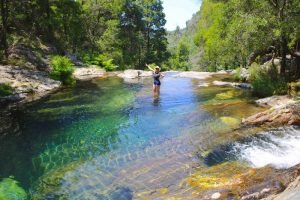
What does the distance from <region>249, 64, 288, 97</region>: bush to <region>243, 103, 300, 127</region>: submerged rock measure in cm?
547

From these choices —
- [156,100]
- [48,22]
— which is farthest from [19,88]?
[48,22]

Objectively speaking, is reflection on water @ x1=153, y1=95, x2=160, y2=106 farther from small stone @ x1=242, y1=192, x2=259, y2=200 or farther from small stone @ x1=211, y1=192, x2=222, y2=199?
small stone @ x1=242, y1=192, x2=259, y2=200

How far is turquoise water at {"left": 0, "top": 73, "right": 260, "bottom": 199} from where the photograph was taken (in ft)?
31.2

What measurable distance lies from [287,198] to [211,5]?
190 feet

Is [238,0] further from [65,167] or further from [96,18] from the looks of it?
[96,18]

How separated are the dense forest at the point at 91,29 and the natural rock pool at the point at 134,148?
15.2 m

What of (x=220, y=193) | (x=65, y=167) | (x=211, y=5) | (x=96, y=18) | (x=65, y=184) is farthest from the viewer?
(x=211, y=5)

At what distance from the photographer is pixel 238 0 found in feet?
75.4

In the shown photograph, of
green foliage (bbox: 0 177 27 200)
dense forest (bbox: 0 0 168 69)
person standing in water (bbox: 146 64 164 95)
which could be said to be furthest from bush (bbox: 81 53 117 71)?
green foliage (bbox: 0 177 27 200)

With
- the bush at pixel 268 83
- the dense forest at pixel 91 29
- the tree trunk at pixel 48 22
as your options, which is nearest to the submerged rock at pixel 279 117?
the bush at pixel 268 83

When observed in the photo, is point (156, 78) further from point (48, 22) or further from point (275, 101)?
point (48, 22)

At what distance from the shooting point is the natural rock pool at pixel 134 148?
30.8 ft

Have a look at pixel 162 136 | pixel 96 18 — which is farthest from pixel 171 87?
pixel 96 18

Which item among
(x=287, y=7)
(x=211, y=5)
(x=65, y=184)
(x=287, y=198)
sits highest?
(x=211, y=5)
